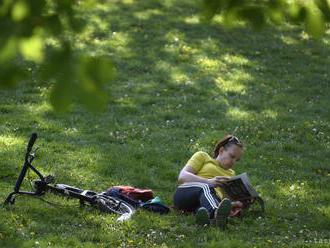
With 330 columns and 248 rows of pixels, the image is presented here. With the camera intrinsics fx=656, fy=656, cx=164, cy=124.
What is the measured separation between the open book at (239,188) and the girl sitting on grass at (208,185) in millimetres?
98

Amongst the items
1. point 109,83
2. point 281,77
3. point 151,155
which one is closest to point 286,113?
point 281,77

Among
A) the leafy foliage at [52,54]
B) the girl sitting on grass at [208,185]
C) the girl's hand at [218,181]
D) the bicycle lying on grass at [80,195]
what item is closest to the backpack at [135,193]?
the bicycle lying on grass at [80,195]

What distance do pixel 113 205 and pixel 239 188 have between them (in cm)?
195

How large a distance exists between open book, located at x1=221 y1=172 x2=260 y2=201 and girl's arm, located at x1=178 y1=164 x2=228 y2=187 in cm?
11

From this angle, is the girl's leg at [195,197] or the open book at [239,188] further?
the open book at [239,188]

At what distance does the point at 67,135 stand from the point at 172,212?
5204mm

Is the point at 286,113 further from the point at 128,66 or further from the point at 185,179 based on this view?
the point at 185,179

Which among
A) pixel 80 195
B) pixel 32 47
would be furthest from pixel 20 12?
pixel 80 195

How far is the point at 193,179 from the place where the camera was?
10312 mm

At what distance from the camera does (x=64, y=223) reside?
929 cm

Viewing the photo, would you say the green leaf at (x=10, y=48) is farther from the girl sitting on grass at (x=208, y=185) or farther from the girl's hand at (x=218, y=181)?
the girl's hand at (x=218, y=181)

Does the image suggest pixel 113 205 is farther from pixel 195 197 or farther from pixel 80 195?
pixel 195 197

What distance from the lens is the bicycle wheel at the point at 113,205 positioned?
9.69 m

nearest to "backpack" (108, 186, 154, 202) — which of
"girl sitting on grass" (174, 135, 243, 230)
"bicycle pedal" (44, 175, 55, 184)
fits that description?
"girl sitting on grass" (174, 135, 243, 230)
